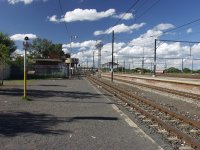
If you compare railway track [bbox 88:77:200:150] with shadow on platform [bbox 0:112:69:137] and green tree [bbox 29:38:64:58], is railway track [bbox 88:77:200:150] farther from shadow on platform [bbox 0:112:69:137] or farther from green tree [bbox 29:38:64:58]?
green tree [bbox 29:38:64:58]

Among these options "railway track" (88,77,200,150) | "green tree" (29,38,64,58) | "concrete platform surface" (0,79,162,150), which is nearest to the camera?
"concrete platform surface" (0,79,162,150)

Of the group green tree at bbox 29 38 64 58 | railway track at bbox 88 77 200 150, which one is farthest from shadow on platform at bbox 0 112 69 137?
green tree at bbox 29 38 64 58

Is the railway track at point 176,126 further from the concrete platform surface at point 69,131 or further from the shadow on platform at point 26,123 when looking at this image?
the shadow on platform at point 26,123

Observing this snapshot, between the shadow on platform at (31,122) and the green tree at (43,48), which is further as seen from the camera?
the green tree at (43,48)

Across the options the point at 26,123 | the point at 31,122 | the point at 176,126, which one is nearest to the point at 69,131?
the point at 26,123

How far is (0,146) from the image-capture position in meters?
8.52

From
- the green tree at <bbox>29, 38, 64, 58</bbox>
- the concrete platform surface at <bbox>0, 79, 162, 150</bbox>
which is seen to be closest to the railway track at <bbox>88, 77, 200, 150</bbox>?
the concrete platform surface at <bbox>0, 79, 162, 150</bbox>

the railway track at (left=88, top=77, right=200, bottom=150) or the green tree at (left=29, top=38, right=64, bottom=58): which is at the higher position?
the green tree at (left=29, top=38, right=64, bottom=58)

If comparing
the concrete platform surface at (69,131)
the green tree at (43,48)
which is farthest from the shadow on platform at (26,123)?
the green tree at (43,48)

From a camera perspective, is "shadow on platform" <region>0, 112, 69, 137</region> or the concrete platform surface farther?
"shadow on platform" <region>0, 112, 69, 137</region>

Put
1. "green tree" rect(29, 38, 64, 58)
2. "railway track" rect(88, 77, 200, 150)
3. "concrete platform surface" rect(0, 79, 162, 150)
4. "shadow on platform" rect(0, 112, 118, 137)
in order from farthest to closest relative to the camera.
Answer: "green tree" rect(29, 38, 64, 58)
"shadow on platform" rect(0, 112, 118, 137)
"railway track" rect(88, 77, 200, 150)
"concrete platform surface" rect(0, 79, 162, 150)

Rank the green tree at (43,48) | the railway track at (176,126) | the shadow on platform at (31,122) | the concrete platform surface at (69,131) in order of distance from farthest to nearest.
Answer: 1. the green tree at (43,48)
2. the shadow on platform at (31,122)
3. the railway track at (176,126)
4. the concrete platform surface at (69,131)

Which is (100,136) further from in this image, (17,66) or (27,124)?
(17,66)

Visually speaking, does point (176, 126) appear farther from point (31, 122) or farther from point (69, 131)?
point (31, 122)
